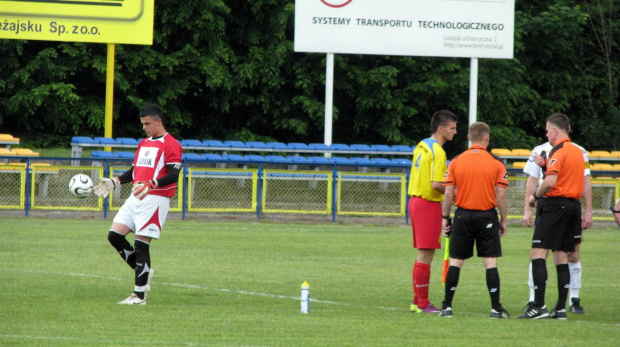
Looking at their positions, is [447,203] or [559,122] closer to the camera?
[447,203]

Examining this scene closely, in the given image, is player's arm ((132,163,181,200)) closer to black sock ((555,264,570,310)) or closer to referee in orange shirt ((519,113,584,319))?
referee in orange shirt ((519,113,584,319))

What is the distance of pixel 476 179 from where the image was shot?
866cm

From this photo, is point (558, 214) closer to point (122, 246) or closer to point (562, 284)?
point (562, 284)

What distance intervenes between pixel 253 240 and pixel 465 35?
1192cm

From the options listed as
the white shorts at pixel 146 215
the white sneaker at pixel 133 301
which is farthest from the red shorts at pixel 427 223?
the white sneaker at pixel 133 301

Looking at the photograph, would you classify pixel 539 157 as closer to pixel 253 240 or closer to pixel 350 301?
pixel 350 301

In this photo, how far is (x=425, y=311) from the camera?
9.09 meters

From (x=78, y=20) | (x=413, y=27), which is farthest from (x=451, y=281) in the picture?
(x=413, y=27)

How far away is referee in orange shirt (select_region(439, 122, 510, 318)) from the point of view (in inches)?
340

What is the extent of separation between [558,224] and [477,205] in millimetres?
897

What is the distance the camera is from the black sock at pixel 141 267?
30.0 feet

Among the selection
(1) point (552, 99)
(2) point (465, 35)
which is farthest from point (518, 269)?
(1) point (552, 99)

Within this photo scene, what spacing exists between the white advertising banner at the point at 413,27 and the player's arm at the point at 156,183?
16670mm


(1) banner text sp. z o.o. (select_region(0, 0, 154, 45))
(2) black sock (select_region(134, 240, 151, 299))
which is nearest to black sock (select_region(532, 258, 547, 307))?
(2) black sock (select_region(134, 240, 151, 299))
